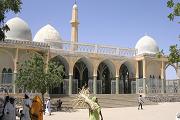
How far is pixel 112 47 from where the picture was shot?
3491 centimetres

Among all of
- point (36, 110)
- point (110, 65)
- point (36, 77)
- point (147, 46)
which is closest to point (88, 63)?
point (110, 65)

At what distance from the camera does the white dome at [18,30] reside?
1216 inches

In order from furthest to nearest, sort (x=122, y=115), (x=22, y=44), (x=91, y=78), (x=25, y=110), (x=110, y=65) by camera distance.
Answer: (x=110, y=65) → (x=91, y=78) → (x=22, y=44) → (x=122, y=115) → (x=25, y=110)

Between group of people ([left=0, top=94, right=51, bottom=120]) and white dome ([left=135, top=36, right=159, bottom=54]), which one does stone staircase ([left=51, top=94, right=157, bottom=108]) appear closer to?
white dome ([left=135, top=36, right=159, bottom=54])

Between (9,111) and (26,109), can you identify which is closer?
(9,111)

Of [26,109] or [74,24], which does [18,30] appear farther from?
[26,109]

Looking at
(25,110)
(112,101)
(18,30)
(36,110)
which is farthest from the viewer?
(18,30)

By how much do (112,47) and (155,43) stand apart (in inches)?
335

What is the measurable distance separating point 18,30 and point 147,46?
17407 millimetres

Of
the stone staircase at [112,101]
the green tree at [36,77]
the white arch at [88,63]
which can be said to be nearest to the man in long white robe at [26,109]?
the green tree at [36,77]

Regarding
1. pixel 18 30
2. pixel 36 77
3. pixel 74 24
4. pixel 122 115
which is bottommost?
pixel 122 115

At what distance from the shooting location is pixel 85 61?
34.6 meters

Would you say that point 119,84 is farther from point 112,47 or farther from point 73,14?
point 73,14

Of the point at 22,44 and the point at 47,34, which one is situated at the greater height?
the point at 47,34
